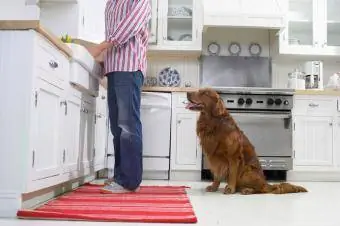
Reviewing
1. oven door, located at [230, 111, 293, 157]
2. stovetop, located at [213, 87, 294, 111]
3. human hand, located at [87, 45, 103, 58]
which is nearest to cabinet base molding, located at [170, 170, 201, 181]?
oven door, located at [230, 111, 293, 157]

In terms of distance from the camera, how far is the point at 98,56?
3.02 m

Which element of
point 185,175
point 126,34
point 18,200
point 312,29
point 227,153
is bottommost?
point 185,175

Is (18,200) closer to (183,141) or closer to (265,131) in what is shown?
(183,141)

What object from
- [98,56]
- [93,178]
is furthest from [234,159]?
[93,178]

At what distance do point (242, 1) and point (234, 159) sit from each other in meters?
2.34

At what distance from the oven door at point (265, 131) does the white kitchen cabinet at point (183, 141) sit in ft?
1.54

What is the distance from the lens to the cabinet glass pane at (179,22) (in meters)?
5.03

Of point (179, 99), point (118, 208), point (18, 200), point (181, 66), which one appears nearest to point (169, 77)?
point (181, 66)

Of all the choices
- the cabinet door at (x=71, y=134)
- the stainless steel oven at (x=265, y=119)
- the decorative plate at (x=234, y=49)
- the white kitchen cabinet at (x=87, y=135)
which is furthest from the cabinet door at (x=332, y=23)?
the cabinet door at (x=71, y=134)

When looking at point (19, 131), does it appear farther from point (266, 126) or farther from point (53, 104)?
point (266, 126)

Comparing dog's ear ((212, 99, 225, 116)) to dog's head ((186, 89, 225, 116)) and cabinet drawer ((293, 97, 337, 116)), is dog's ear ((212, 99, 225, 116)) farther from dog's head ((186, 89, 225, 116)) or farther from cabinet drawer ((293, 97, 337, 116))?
cabinet drawer ((293, 97, 337, 116))

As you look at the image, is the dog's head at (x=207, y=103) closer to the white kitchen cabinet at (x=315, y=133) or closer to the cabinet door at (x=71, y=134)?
the cabinet door at (x=71, y=134)

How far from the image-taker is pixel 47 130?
2.21m

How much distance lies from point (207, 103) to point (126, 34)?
2.79ft
